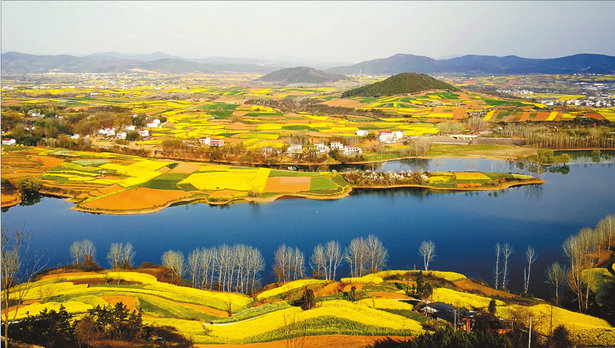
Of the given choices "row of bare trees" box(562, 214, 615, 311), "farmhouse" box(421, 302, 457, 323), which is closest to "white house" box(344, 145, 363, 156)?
"row of bare trees" box(562, 214, 615, 311)

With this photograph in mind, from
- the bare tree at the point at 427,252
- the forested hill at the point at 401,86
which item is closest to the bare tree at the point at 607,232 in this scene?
the bare tree at the point at 427,252

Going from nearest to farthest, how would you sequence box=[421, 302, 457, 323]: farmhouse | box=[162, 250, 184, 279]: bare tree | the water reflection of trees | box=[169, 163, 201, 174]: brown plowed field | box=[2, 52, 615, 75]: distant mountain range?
box=[421, 302, 457, 323]: farmhouse < box=[162, 250, 184, 279]: bare tree < the water reflection of trees < box=[169, 163, 201, 174]: brown plowed field < box=[2, 52, 615, 75]: distant mountain range

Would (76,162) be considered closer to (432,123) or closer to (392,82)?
(432,123)

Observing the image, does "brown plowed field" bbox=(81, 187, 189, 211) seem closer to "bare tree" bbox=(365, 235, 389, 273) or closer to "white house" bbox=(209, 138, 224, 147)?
"white house" bbox=(209, 138, 224, 147)

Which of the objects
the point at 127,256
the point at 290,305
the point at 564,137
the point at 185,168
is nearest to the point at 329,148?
the point at 185,168

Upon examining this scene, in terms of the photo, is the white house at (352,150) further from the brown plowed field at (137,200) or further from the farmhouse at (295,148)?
the brown plowed field at (137,200)
